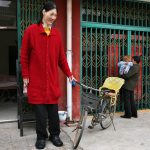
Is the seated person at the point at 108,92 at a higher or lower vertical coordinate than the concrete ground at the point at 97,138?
higher

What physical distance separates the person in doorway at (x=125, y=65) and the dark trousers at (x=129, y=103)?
48 cm

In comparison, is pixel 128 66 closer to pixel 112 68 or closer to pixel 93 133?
pixel 112 68

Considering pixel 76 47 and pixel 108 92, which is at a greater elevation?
pixel 76 47

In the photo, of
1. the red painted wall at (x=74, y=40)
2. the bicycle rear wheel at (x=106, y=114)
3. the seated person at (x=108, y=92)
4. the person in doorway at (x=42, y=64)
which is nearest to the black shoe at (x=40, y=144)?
the person in doorway at (x=42, y=64)

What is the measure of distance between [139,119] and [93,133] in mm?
1761

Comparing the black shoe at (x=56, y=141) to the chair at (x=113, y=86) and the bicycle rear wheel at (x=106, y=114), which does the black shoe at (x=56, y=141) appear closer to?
the bicycle rear wheel at (x=106, y=114)

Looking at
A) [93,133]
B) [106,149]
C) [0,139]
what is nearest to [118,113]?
[93,133]

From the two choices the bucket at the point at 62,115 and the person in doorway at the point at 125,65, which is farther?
the person in doorway at the point at 125,65

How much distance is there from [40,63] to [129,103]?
128 inches

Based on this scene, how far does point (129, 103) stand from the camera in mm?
8172

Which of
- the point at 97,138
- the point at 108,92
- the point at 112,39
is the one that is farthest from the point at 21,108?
the point at 112,39

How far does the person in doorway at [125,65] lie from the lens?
8.02m

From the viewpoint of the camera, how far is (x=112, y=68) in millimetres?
8414

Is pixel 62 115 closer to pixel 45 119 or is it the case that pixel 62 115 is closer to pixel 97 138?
pixel 97 138
